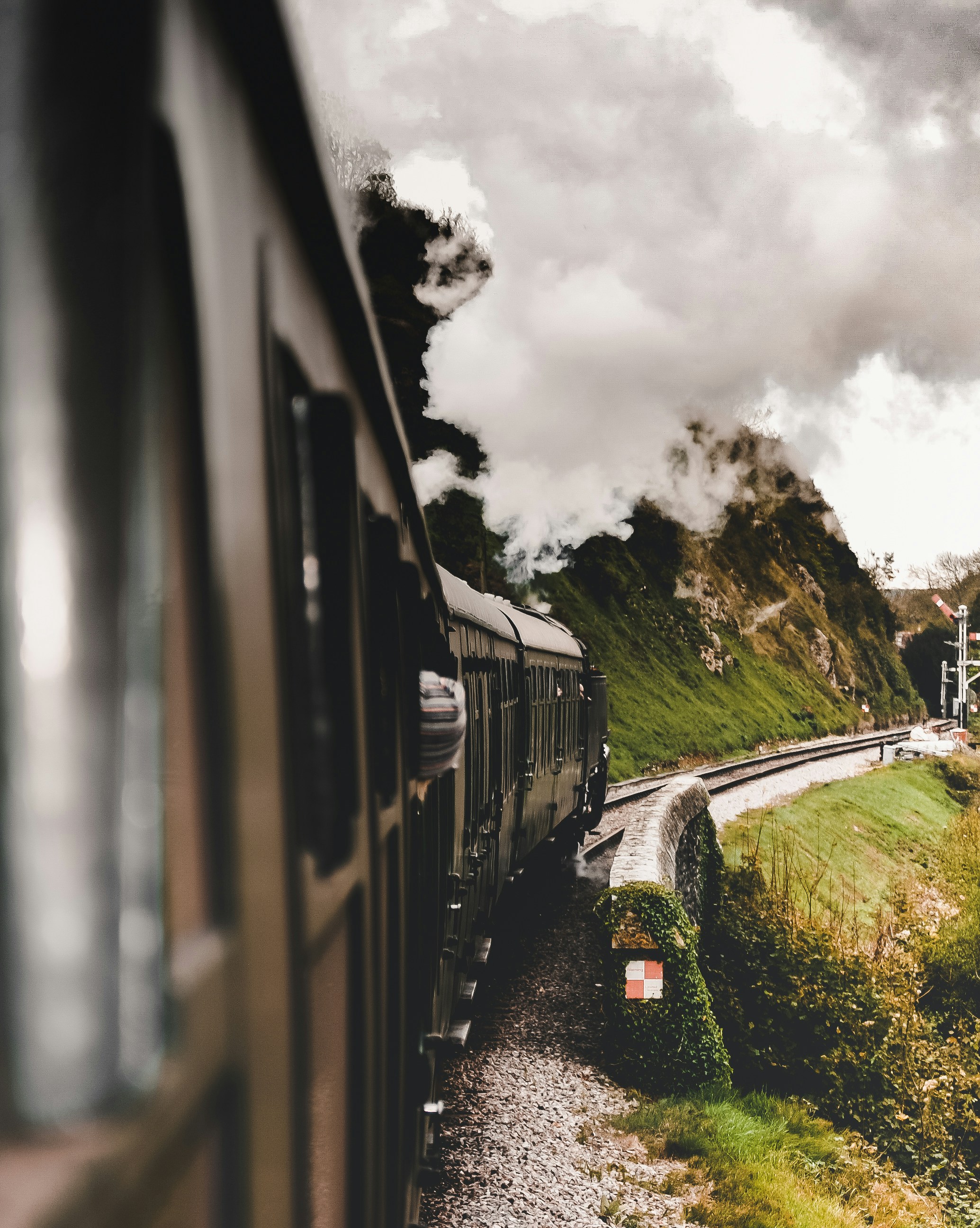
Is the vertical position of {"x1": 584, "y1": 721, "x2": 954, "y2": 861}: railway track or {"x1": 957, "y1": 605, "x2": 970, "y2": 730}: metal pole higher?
{"x1": 957, "y1": 605, "x2": 970, "y2": 730}: metal pole

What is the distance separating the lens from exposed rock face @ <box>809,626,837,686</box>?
58.3 meters

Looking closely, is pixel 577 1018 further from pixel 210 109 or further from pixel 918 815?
pixel 918 815

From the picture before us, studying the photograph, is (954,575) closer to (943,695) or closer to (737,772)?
(943,695)

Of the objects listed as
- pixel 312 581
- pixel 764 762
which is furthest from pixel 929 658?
pixel 312 581

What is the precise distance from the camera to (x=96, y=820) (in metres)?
0.48

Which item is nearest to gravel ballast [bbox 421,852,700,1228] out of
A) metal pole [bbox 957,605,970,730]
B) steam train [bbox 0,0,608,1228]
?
steam train [bbox 0,0,608,1228]

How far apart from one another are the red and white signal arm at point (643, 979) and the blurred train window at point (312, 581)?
293 inches

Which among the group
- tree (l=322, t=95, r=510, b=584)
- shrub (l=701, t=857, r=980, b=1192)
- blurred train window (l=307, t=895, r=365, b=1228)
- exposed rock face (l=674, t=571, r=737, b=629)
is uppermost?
tree (l=322, t=95, r=510, b=584)

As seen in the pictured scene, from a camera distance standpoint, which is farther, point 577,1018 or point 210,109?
point 577,1018

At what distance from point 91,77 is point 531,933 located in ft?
33.7

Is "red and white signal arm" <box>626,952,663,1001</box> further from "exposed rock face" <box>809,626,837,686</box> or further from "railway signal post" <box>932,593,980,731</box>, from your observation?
"exposed rock face" <box>809,626,837,686</box>

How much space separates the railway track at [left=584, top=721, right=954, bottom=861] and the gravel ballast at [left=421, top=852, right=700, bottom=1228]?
475 cm

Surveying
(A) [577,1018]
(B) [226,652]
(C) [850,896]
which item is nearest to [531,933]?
(A) [577,1018]

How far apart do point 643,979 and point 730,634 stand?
4809cm
